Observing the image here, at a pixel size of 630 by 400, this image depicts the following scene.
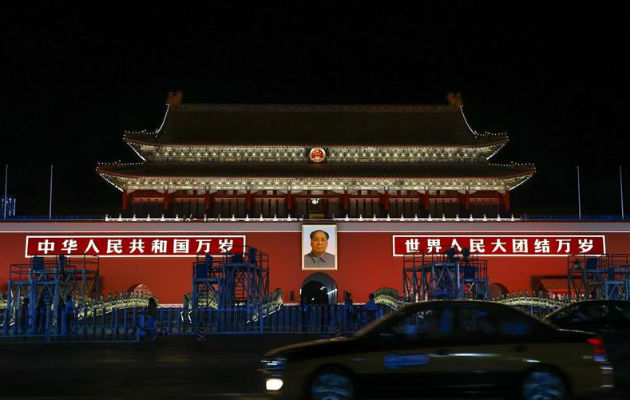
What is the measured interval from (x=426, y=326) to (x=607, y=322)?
6.33m

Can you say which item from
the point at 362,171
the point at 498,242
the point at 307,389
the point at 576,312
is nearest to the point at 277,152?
the point at 362,171

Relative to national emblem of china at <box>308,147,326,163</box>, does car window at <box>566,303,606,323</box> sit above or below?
below

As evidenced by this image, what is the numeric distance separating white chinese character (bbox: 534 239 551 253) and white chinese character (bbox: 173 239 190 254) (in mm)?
15104

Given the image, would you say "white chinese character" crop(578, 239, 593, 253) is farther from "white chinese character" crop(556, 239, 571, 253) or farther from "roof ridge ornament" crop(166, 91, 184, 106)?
"roof ridge ornament" crop(166, 91, 184, 106)

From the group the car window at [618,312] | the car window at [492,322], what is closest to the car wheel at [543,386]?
the car window at [492,322]

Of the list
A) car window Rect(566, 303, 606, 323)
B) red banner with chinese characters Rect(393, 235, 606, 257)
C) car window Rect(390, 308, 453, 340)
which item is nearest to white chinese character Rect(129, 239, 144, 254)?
red banner with chinese characters Rect(393, 235, 606, 257)

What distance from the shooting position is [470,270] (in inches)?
940

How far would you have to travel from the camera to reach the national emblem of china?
35375mm

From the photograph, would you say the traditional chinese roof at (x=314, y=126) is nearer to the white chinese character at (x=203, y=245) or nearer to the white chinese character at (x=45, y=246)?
the white chinese character at (x=203, y=245)

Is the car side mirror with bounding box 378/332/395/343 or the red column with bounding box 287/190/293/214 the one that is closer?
the car side mirror with bounding box 378/332/395/343

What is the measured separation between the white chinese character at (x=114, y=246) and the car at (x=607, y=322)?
834 inches

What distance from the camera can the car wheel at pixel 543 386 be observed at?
9.10 m

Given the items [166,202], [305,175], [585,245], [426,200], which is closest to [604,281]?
[585,245]

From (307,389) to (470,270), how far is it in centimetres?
1570
